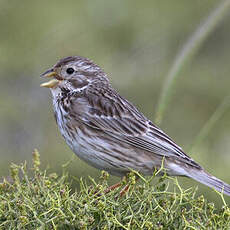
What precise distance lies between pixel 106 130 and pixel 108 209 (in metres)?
2.09

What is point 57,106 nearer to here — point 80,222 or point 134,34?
point 80,222

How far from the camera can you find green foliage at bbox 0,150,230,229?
2.84 meters

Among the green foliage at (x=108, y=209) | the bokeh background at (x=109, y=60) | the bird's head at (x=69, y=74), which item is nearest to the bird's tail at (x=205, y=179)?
the bird's head at (x=69, y=74)

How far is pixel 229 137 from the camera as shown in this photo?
7.91 m

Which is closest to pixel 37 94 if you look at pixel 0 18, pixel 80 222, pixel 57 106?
pixel 0 18

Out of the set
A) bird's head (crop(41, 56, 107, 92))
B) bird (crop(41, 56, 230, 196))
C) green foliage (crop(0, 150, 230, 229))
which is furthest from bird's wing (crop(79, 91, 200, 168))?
green foliage (crop(0, 150, 230, 229))

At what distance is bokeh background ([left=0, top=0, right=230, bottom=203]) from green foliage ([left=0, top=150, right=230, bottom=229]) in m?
4.40

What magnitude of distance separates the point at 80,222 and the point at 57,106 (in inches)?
93.1

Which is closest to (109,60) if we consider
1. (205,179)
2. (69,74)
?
(69,74)

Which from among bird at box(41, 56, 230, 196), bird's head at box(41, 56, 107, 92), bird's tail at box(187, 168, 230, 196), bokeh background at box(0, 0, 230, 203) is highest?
bird's head at box(41, 56, 107, 92)

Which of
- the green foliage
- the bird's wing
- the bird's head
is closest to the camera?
the green foliage

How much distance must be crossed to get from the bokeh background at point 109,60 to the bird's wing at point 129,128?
2419 millimetres

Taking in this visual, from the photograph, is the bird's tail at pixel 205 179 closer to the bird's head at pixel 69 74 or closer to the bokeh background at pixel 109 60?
the bird's head at pixel 69 74

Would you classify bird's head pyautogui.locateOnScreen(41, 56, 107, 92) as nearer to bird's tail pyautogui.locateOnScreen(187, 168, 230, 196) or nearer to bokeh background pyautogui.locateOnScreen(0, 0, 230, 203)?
bird's tail pyautogui.locateOnScreen(187, 168, 230, 196)
